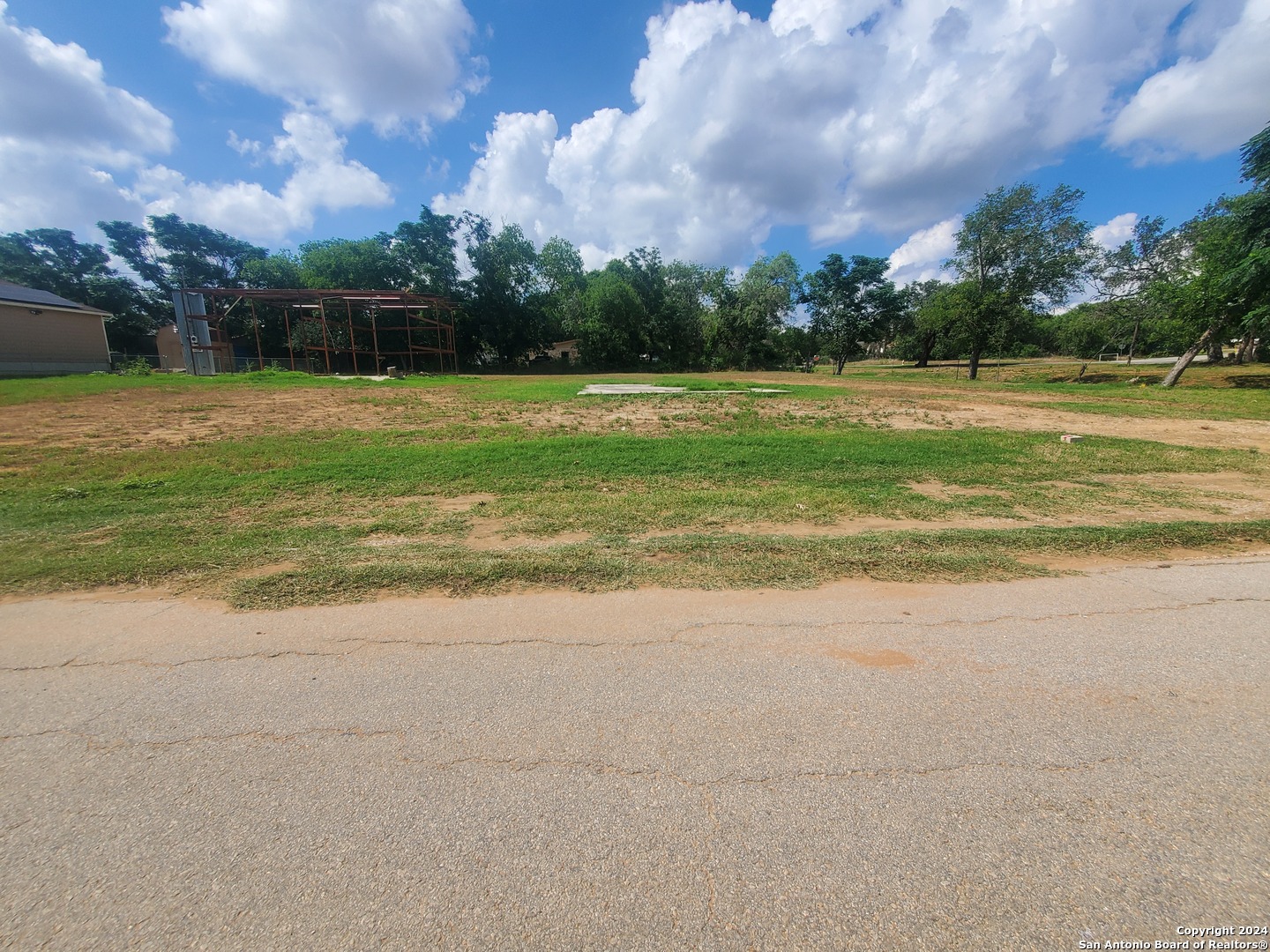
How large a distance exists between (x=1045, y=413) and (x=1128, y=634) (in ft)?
55.0

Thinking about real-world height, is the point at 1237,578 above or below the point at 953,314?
below

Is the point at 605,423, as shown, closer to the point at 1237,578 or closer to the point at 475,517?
the point at 475,517

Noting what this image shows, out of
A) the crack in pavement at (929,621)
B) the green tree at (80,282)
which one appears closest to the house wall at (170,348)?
the green tree at (80,282)

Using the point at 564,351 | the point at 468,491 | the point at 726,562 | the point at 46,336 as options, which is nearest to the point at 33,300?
the point at 46,336

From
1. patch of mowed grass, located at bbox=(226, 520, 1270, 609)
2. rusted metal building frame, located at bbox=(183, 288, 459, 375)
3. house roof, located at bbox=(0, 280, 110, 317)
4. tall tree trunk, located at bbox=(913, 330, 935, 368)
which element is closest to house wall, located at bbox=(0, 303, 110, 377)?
house roof, located at bbox=(0, 280, 110, 317)

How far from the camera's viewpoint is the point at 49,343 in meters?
31.8

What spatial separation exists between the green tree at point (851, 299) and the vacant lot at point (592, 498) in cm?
3548

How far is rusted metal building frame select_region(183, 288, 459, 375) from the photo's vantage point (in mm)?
35219

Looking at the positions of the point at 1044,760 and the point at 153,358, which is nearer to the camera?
the point at 1044,760

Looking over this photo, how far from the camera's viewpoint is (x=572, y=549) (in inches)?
198

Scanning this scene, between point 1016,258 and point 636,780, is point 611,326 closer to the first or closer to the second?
point 1016,258

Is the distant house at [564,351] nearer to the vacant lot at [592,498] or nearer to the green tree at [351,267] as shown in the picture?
the green tree at [351,267]

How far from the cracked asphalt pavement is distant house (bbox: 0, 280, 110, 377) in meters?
42.5

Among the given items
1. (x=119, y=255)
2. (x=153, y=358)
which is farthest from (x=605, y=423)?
(x=119, y=255)
